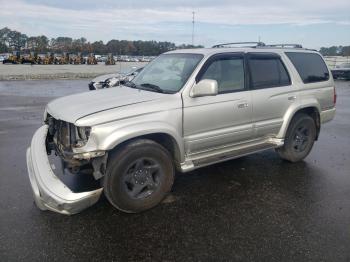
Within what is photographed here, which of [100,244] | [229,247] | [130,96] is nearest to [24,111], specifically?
[130,96]

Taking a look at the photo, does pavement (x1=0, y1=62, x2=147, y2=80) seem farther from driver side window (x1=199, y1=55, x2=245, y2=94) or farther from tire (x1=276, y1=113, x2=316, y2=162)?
driver side window (x1=199, y1=55, x2=245, y2=94)

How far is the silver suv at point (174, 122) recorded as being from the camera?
12.0ft

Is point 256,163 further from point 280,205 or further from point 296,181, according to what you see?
point 280,205

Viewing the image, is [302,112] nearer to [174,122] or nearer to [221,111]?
[221,111]

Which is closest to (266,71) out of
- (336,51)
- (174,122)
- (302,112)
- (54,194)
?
(302,112)

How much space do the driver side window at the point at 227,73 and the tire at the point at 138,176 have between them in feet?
4.09

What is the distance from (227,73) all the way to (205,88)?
0.79 meters

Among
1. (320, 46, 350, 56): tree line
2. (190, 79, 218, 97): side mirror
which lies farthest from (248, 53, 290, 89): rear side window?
(320, 46, 350, 56): tree line

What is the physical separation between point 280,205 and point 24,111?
29.1ft

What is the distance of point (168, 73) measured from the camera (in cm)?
480

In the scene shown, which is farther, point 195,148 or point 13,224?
point 195,148

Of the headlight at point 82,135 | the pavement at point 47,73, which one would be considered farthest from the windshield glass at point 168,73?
the pavement at point 47,73

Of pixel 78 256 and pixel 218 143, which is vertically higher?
pixel 218 143

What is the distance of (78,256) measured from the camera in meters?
Result: 3.14
